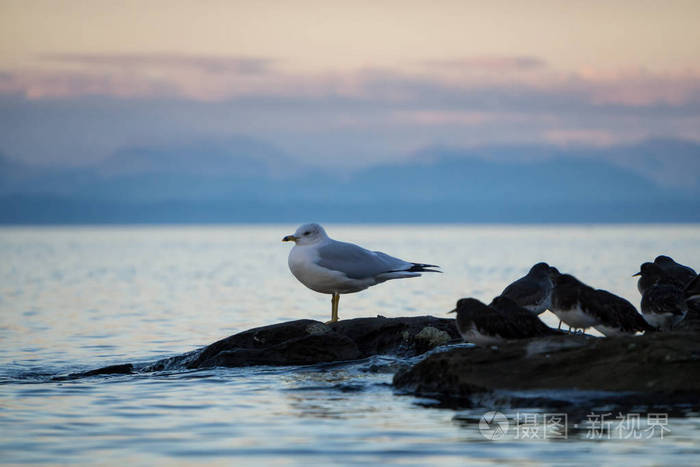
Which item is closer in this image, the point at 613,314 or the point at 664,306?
the point at 613,314

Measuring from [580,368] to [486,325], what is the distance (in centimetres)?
138

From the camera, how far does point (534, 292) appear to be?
1411cm

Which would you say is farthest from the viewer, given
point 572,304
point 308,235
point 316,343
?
point 308,235

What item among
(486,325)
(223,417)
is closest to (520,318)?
(486,325)

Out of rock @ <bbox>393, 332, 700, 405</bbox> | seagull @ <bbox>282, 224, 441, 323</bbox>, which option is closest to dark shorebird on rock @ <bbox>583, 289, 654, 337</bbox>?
rock @ <bbox>393, 332, 700, 405</bbox>

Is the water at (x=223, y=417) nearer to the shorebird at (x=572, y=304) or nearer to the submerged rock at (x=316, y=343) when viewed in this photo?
the submerged rock at (x=316, y=343)

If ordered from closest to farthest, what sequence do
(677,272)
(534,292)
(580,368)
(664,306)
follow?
(580,368), (664,306), (534,292), (677,272)

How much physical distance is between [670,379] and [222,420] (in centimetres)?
488

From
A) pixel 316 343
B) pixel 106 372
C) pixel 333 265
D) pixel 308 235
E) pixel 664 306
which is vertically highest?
pixel 308 235

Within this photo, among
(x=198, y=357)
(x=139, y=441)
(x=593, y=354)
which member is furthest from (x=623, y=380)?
(x=198, y=357)

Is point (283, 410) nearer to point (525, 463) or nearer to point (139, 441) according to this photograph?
point (139, 441)

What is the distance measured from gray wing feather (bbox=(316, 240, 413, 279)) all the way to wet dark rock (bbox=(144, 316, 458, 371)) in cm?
108

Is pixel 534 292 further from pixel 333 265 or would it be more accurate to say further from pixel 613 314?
pixel 333 265

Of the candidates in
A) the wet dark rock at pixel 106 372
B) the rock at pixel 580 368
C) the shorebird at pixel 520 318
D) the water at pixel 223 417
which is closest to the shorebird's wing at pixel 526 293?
the shorebird at pixel 520 318
